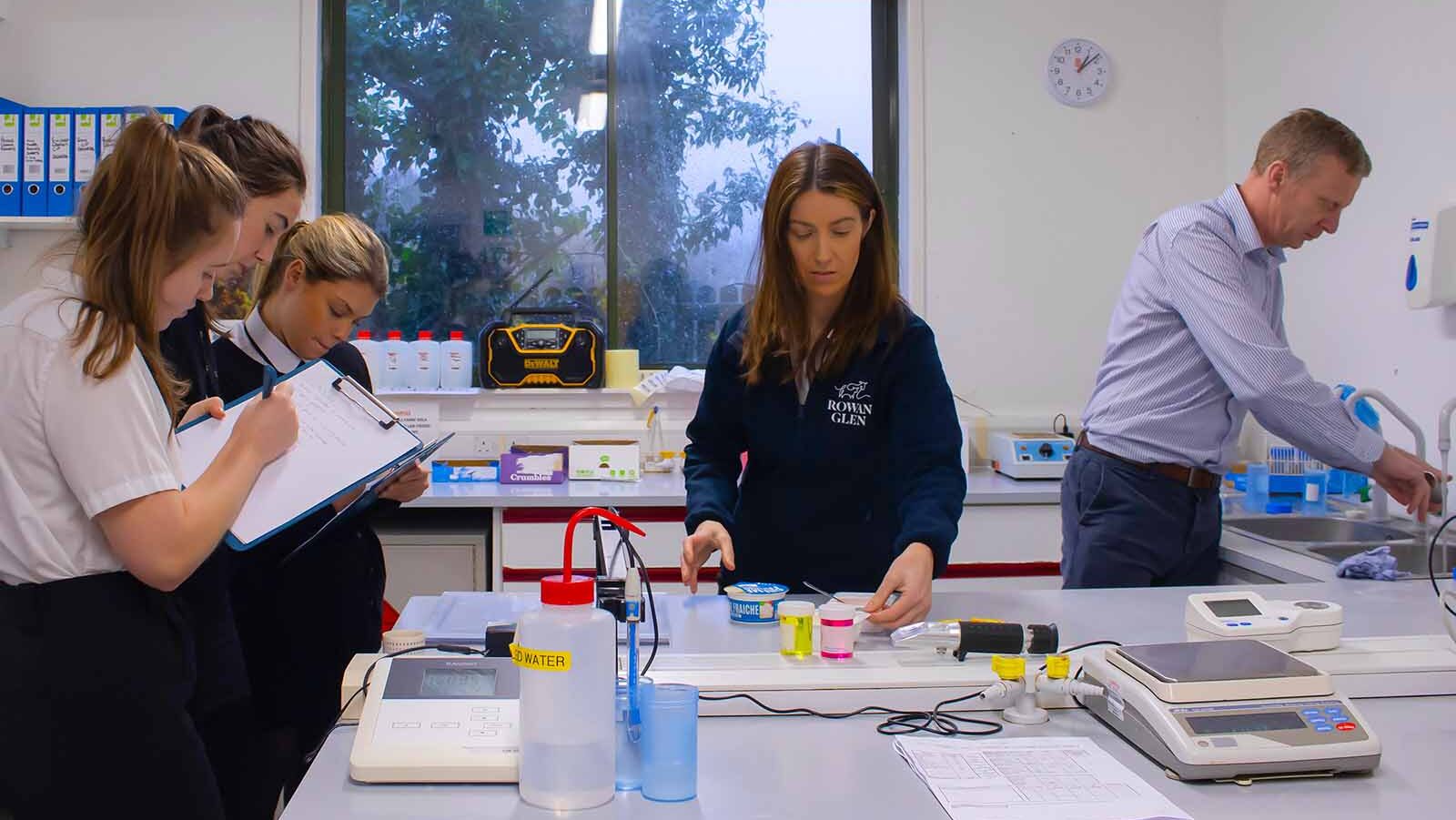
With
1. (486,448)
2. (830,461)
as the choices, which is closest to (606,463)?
(486,448)

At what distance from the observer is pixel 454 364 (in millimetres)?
3785

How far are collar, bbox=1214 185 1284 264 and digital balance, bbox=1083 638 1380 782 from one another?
1244mm

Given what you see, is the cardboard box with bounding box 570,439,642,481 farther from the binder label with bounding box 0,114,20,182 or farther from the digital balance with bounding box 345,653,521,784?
the digital balance with bounding box 345,653,521,784

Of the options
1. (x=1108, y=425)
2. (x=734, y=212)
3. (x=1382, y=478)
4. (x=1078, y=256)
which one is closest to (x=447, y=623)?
(x=1108, y=425)

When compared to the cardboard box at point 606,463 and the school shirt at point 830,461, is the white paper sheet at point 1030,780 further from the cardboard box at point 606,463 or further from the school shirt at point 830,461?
the cardboard box at point 606,463

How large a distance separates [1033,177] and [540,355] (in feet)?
5.83

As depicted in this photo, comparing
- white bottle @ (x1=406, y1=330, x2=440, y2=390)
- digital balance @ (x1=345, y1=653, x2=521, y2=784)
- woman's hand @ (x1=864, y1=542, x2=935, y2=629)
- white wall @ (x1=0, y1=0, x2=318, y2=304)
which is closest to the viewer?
digital balance @ (x1=345, y1=653, x2=521, y2=784)

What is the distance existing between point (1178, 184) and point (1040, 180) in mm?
488

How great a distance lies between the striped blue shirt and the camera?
216cm

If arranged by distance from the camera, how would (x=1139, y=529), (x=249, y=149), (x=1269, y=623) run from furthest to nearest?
(x=1139, y=529) → (x=249, y=149) → (x=1269, y=623)

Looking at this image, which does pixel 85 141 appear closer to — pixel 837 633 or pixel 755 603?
pixel 755 603

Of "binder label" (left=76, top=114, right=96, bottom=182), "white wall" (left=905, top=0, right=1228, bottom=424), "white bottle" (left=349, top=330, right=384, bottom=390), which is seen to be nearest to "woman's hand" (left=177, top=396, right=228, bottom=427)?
"white bottle" (left=349, top=330, right=384, bottom=390)

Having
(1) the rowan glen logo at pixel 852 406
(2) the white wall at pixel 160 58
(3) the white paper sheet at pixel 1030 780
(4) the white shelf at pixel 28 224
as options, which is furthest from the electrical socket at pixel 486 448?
(3) the white paper sheet at pixel 1030 780

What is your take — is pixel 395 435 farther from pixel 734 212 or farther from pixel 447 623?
pixel 734 212
